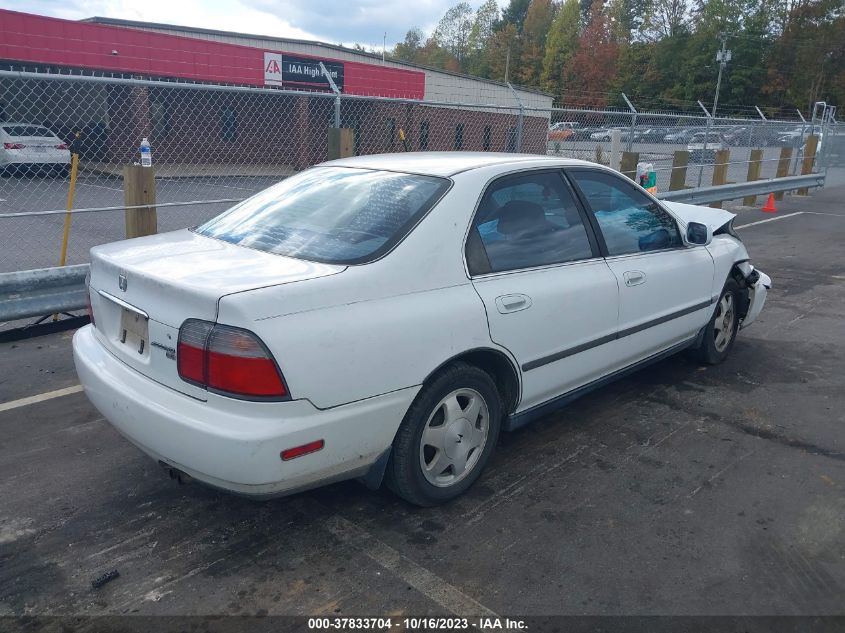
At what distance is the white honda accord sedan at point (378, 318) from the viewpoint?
2623 millimetres

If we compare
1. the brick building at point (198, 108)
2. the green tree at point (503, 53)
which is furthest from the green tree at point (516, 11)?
the brick building at point (198, 108)

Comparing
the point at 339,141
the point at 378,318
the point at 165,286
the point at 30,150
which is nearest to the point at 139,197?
the point at 339,141

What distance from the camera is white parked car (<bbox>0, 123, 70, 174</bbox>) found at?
525 inches

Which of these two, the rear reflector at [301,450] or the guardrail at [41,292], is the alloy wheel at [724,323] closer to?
the rear reflector at [301,450]

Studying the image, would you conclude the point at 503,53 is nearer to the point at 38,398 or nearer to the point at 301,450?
the point at 38,398

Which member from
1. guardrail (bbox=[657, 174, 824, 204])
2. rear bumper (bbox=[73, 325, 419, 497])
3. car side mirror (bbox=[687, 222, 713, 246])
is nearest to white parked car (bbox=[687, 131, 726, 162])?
guardrail (bbox=[657, 174, 824, 204])

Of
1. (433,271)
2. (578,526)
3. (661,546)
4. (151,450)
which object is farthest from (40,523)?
(661,546)

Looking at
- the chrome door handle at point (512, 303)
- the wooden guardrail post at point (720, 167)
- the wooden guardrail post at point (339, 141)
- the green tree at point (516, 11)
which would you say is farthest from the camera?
the green tree at point (516, 11)

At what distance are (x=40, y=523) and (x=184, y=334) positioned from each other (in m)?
1.22

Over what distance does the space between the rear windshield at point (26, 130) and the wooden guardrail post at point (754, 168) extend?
1460 cm

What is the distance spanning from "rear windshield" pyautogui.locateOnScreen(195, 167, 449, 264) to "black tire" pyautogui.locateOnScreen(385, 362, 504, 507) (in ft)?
2.04

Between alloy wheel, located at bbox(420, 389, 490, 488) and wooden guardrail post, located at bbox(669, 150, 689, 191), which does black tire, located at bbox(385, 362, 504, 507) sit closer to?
alloy wheel, located at bbox(420, 389, 490, 488)

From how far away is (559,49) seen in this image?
7862 cm

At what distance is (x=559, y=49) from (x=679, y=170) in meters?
71.5
